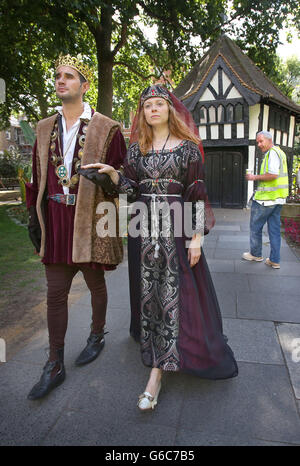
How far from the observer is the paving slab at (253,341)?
269 cm

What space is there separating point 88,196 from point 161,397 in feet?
4.87

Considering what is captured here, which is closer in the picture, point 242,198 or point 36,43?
point 36,43

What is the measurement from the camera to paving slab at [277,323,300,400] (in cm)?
239

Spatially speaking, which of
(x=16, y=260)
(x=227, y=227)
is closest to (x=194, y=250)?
(x=16, y=260)

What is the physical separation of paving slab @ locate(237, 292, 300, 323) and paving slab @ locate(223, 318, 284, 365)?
0.16 metres

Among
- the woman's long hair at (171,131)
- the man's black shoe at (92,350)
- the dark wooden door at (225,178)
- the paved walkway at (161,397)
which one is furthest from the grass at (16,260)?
the dark wooden door at (225,178)

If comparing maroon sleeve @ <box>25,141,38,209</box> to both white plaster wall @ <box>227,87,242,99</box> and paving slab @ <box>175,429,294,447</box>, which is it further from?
white plaster wall @ <box>227,87,242,99</box>

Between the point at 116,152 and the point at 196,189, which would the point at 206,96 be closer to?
the point at 116,152

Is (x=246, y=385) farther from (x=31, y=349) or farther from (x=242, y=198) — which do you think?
(x=242, y=198)

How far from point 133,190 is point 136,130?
44 centimetres

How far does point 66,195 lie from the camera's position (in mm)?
2430

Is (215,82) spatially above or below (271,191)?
above

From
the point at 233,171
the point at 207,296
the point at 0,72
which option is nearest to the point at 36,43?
the point at 0,72

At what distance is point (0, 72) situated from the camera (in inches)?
581
